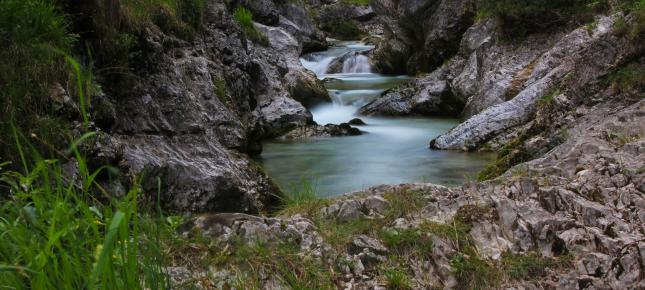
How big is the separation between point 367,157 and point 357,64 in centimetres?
1334

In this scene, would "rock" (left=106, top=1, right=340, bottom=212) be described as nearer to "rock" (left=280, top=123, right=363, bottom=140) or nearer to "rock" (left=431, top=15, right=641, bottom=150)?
"rock" (left=280, top=123, right=363, bottom=140)

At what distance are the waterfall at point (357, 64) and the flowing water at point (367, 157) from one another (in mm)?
6104

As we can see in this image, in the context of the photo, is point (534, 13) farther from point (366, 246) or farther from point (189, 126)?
point (366, 246)

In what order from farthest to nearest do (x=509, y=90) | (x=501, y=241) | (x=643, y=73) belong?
(x=509, y=90) → (x=643, y=73) → (x=501, y=241)

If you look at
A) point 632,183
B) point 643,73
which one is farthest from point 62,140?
point 643,73

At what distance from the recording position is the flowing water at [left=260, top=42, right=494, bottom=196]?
905 cm

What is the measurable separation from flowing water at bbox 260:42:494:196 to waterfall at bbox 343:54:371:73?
6104mm

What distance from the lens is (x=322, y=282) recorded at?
308 cm

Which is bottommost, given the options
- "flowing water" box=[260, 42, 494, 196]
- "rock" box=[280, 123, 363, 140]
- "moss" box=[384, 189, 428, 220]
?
"flowing water" box=[260, 42, 494, 196]

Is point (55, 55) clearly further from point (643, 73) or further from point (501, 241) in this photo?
point (643, 73)

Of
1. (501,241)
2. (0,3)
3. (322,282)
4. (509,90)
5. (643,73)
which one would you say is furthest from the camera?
(509,90)

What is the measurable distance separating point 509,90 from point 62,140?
1024cm

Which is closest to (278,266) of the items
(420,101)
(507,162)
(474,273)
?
(474,273)

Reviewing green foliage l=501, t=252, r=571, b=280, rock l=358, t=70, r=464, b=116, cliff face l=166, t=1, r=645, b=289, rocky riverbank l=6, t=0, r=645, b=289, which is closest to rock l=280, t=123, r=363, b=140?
rocky riverbank l=6, t=0, r=645, b=289
